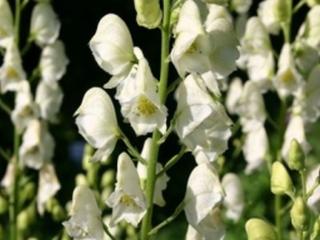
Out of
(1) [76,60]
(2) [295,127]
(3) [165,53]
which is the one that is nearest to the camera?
(3) [165,53]

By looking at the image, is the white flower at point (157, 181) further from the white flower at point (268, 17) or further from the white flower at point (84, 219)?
the white flower at point (268, 17)

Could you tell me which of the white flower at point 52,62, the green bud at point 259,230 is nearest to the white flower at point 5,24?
the white flower at point 52,62

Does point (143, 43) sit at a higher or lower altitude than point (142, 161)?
lower

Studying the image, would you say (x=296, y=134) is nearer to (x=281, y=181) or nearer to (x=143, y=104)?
(x=281, y=181)

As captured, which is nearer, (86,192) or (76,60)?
(86,192)

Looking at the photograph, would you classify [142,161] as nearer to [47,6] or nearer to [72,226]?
[72,226]

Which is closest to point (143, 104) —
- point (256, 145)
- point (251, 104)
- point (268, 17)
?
point (251, 104)

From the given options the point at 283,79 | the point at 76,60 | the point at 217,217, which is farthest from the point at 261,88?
the point at 76,60
